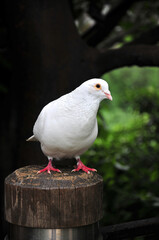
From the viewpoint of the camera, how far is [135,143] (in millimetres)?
5477

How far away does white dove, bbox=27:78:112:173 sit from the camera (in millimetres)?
1862

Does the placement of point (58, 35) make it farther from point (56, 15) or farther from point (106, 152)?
point (106, 152)

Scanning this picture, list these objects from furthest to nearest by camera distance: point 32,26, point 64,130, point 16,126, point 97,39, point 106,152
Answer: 1. point 106,152
2. point 97,39
3. point 16,126
4. point 32,26
5. point 64,130

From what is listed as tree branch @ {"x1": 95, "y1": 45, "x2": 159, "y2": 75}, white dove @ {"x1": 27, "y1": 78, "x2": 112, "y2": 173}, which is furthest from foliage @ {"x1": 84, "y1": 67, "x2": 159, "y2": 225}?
white dove @ {"x1": 27, "y1": 78, "x2": 112, "y2": 173}

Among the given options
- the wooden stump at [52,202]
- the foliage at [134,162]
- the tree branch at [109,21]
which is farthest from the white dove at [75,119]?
the foliage at [134,162]

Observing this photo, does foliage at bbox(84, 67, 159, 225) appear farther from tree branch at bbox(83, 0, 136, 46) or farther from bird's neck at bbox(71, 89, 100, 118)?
bird's neck at bbox(71, 89, 100, 118)

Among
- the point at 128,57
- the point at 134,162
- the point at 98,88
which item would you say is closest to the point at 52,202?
the point at 98,88

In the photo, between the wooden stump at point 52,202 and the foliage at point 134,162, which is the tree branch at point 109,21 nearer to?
the foliage at point 134,162

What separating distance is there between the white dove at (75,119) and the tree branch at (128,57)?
4.26 ft

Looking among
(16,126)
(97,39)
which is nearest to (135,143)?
(97,39)

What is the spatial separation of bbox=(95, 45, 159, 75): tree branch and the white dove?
1298 millimetres

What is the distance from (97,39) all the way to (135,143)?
2.03 m

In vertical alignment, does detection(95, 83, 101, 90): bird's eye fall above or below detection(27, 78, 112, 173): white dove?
above

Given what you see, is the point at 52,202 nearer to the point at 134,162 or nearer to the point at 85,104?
Answer: the point at 85,104
